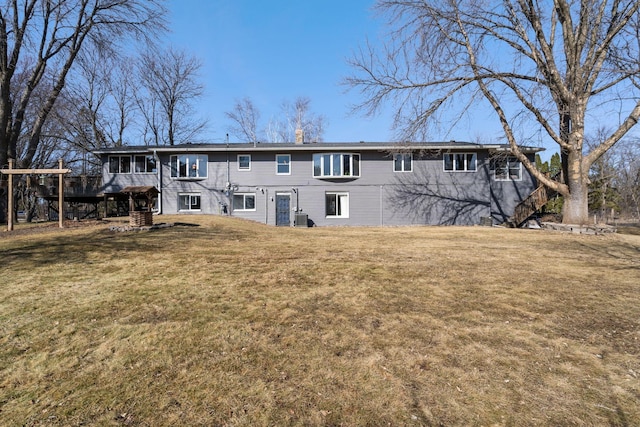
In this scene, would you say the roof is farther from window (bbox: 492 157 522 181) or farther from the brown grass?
the brown grass

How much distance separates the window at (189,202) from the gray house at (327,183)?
2.4 inches

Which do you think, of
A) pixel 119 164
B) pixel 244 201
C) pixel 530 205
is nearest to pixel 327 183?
pixel 244 201

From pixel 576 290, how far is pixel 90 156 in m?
39.1

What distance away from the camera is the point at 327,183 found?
2042cm

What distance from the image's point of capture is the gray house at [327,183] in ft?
66.4

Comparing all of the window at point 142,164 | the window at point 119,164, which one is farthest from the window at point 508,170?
the window at point 119,164

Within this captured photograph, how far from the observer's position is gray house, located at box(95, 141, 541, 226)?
20.2 m

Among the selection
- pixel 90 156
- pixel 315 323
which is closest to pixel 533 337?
pixel 315 323

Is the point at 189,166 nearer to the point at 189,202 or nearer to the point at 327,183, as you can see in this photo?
the point at 189,202

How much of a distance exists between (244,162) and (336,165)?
5994 mm

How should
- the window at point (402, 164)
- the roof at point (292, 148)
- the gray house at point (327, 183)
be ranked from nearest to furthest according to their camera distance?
the roof at point (292, 148), the gray house at point (327, 183), the window at point (402, 164)

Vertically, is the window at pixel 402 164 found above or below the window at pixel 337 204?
above

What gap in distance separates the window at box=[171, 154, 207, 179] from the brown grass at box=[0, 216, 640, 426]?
47.4 feet

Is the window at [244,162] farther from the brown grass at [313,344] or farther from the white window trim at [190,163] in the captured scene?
the brown grass at [313,344]
